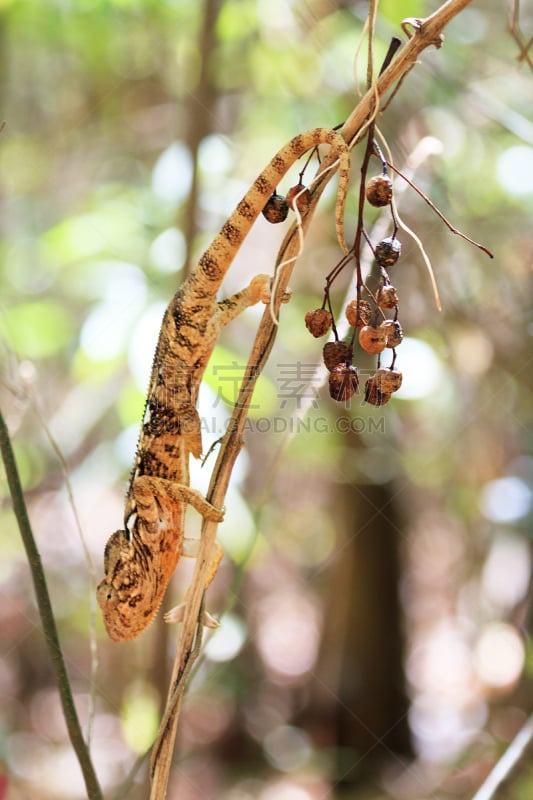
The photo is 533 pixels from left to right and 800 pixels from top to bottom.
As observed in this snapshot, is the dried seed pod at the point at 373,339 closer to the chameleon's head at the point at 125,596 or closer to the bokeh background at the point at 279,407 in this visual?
the bokeh background at the point at 279,407

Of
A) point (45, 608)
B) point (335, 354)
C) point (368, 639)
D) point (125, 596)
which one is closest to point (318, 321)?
point (335, 354)

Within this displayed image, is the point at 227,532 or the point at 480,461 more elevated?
the point at 480,461

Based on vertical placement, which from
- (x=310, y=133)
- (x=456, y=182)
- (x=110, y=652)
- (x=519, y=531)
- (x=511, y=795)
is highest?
(x=456, y=182)

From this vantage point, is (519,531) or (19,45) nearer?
(519,531)

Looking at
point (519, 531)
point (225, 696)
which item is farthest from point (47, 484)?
point (519, 531)

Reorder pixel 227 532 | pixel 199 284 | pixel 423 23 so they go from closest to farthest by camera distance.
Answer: pixel 423 23 < pixel 199 284 < pixel 227 532

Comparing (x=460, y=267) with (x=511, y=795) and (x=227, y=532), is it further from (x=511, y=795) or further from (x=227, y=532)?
(x=511, y=795)

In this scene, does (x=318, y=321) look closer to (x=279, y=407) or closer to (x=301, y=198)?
(x=301, y=198)
